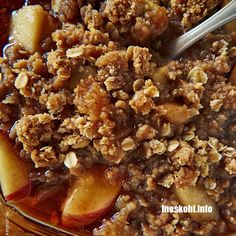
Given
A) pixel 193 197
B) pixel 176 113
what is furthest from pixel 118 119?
pixel 193 197

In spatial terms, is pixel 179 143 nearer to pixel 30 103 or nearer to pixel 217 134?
pixel 217 134

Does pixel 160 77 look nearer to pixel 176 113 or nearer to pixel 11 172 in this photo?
pixel 176 113

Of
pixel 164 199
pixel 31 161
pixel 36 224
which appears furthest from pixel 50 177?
pixel 164 199

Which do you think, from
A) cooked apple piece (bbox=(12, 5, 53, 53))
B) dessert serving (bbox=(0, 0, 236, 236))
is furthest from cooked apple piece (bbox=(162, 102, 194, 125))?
cooked apple piece (bbox=(12, 5, 53, 53))

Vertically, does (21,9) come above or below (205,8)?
above

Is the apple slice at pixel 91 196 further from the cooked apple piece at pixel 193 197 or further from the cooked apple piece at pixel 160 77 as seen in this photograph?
the cooked apple piece at pixel 160 77

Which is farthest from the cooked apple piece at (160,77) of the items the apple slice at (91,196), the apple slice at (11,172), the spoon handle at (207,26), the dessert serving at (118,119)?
the apple slice at (11,172)

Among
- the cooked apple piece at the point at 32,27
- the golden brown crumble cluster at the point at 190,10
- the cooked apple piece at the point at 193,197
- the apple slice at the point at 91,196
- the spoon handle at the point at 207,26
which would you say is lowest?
the cooked apple piece at the point at 193,197

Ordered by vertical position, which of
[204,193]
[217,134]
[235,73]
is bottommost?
[204,193]
